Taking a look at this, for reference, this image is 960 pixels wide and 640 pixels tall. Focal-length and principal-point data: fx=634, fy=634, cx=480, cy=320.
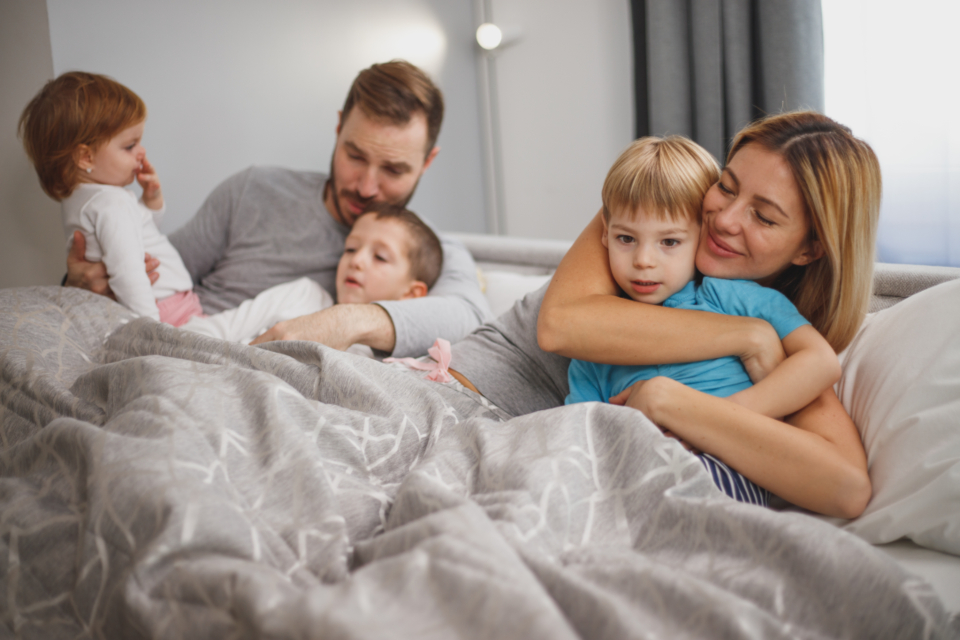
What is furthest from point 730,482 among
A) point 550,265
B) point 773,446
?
point 550,265

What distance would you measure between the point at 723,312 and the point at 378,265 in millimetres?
965

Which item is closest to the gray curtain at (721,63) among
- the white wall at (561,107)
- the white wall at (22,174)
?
the white wall at (561,107)

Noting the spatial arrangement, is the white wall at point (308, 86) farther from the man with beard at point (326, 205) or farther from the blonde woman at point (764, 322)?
the blonde woman at point (764, 322)

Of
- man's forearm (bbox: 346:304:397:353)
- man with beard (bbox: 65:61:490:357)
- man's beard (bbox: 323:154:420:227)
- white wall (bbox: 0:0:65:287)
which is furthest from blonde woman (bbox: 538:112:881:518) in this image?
white wall (bbox: 0:0:65:287)

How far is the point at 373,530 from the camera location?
0.79 meters

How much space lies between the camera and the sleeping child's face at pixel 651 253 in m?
1.04

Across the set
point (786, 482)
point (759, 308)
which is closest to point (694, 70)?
point (759, 308)

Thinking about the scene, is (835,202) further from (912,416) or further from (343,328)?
(343,328)

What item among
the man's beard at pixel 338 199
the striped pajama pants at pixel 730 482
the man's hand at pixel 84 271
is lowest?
the striped pajama pants at pixel 730 482

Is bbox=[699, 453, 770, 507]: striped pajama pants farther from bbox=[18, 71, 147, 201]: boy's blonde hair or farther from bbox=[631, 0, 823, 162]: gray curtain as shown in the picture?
bbox=[18, 71, 147, 201]: boy's blonde hair

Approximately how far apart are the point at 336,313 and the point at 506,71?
7.04 feet

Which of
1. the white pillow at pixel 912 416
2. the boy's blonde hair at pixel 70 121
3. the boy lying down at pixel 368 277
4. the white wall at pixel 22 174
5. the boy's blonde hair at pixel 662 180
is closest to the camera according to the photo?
the white pillow at pixel 912 416

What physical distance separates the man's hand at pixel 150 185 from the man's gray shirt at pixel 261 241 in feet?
0.42

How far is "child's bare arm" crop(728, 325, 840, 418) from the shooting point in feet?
2.96
